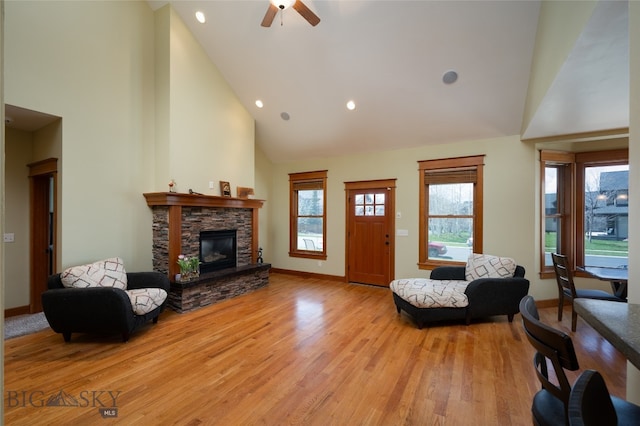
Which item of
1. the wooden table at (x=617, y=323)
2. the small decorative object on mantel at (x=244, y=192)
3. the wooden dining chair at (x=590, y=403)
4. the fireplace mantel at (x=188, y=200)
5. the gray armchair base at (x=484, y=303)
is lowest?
the gray armchair base at (x=484, y=303)

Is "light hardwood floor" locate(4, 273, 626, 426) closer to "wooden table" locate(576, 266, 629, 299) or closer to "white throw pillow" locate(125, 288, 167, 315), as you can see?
"white throw pillow" locate(125, 288, 167, 315)

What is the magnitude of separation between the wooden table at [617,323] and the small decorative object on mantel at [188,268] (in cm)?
422

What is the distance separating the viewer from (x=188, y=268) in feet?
13.5

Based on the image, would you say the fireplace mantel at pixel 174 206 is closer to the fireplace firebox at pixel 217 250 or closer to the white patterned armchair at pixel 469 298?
the fireplace firebox at pixel 217 250

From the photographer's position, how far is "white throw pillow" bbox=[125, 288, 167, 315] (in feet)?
10.4

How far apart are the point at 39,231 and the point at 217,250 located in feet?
8.00

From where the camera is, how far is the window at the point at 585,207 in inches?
175

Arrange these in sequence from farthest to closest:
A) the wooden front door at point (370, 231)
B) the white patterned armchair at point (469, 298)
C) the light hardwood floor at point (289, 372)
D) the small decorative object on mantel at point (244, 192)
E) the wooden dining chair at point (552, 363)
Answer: the wooden front door at point (370, 231) → the small decorative object on mantel at point (244, 192) → the white patterned armchair at point (469, 298) → the light hardwood floor at point (289, 372) → the wooden dining chair at point (552, 363)

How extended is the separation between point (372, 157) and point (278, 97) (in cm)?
Result: 213

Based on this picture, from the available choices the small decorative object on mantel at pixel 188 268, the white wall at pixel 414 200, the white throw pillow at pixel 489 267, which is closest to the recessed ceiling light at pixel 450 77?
the white wall at pixel 414 200

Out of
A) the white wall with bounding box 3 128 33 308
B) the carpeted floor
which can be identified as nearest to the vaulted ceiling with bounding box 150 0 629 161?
the white wall with bounding box 3 128 33 308

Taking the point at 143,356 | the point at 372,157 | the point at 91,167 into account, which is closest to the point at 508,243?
the point at 372,157

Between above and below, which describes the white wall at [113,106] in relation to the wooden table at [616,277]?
above

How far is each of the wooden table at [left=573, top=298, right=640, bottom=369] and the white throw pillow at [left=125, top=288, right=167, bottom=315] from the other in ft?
12.2
